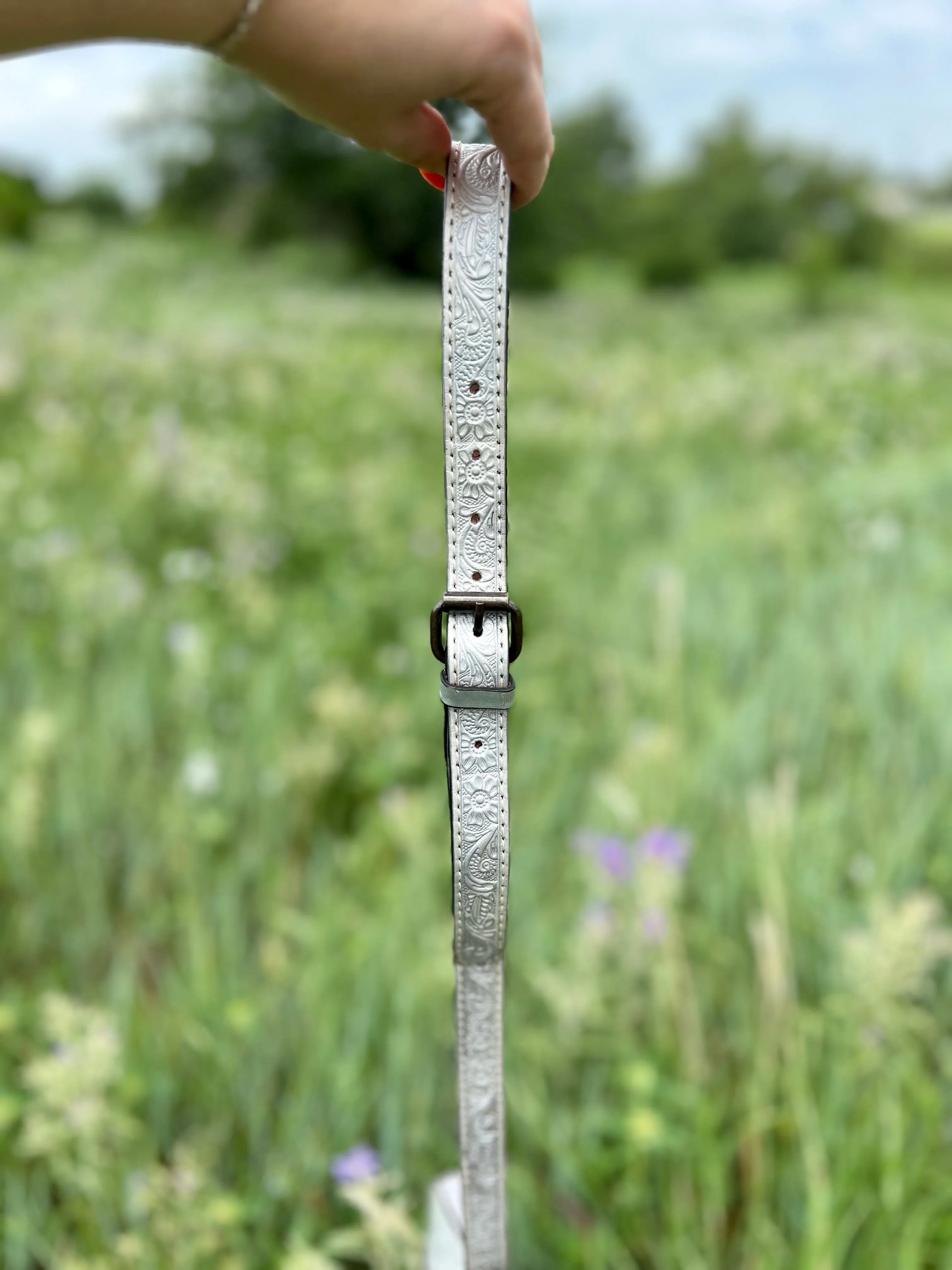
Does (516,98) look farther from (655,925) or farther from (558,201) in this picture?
(558,201)

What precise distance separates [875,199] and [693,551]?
2059cm

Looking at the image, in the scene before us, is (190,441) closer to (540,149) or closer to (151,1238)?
(151,1238)

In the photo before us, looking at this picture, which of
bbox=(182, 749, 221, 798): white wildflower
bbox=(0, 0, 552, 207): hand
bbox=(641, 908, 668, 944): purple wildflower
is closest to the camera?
bbox=(0, 0, 552, 207): hand

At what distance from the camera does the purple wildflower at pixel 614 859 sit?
142 centimetres

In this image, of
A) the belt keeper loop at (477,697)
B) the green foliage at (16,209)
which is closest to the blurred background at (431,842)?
the belt keeper loop at (477,697)

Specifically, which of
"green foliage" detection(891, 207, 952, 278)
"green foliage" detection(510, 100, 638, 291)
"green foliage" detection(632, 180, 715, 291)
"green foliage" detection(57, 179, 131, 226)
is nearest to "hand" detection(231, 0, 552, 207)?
"green foliage" detection(510, 100, 638, 291)

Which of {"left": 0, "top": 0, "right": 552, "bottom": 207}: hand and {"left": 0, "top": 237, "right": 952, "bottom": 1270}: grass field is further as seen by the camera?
{"left": 0, "top": 237, "right": 952, "bottom": 1270}: grass field

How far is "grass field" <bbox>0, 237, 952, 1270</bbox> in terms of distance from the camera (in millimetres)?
1258

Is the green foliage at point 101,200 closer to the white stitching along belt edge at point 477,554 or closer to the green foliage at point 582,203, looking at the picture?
the green foliage at point 582,203

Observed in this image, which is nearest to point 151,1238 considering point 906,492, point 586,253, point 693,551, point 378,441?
point 693,551

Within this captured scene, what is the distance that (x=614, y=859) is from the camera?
1.42 meters

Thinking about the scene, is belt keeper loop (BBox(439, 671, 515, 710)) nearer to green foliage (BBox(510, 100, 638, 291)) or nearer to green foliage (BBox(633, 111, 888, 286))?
green foliage (BBox(510, 100, 638, 291))

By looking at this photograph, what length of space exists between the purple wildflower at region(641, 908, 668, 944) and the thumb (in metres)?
1.03

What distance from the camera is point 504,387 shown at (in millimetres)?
700
